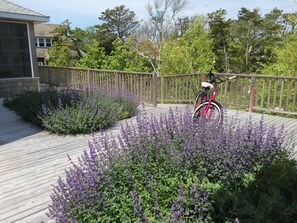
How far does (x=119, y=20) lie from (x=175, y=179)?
101 ft

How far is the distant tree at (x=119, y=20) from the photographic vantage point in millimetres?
30172

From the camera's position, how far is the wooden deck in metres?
2.16

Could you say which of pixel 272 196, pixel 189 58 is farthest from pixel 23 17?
pixel 189 58

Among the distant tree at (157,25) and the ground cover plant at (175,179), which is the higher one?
the distant tree at (157,25)

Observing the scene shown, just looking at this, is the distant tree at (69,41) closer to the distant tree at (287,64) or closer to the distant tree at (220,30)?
the distant tree at (220,30)

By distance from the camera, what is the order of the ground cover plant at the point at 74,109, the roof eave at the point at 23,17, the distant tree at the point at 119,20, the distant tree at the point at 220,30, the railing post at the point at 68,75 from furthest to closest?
the distant tree at the point at 119,20, the distant tree at the point at 220,30, the railing post at the point at 68,75, the roof eave at the point at 23,17, the ground cover plant at the point at 74,109

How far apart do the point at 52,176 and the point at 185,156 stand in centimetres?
163

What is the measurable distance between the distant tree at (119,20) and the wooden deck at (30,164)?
27078 millimetres

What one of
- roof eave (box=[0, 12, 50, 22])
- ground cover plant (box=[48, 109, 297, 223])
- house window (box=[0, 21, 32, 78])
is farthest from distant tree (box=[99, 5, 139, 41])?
ground cover plant (box=[48, 109, 297, 223])

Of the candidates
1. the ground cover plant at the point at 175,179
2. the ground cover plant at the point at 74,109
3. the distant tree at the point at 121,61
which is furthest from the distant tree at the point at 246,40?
the ground cover plant at the point at 175,179

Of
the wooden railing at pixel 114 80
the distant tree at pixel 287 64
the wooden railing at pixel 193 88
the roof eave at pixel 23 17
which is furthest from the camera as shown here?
the distant tree at pixel 287 64

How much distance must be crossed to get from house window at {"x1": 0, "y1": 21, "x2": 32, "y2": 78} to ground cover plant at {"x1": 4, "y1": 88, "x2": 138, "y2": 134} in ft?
9.99

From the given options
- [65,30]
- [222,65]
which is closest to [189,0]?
[222,65]

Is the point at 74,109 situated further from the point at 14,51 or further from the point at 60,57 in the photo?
the point at 60,57
